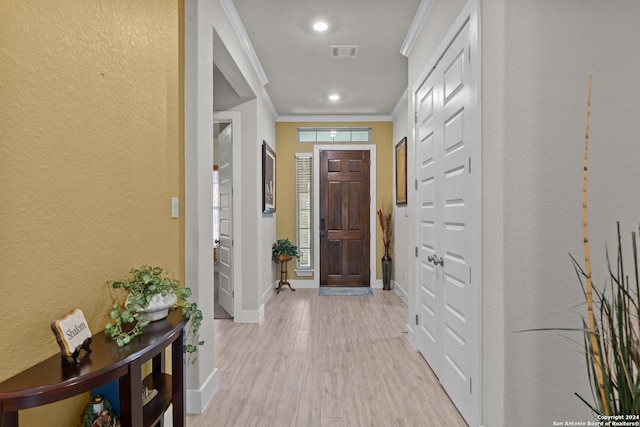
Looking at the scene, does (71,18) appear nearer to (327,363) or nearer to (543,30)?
(543,30)

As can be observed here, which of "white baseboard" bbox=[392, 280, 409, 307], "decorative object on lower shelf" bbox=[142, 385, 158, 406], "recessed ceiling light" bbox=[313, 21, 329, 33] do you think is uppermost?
"recessed ceiling light" bbox=[313, 21, 329, 33]

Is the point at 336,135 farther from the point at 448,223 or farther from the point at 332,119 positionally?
the point at 448,223

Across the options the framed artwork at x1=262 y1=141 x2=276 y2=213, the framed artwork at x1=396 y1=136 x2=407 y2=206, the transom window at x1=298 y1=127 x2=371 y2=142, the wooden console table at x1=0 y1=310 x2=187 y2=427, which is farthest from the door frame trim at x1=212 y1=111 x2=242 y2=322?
the wooden console table at x1=0 y1=310 x2=187 y2=427

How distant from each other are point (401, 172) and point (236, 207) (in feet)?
7.66

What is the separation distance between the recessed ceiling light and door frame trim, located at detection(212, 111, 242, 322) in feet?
4.51

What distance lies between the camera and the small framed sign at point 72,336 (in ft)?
3.57

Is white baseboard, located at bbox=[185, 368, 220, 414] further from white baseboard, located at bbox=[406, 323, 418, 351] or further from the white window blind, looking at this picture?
the white window blind

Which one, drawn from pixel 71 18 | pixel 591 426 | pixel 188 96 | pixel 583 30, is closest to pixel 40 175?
pixel 71 18

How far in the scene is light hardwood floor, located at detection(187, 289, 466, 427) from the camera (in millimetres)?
2162

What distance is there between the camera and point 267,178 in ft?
15.7

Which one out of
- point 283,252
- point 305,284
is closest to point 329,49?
point 283,252

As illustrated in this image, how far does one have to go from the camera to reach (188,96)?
2164 mm

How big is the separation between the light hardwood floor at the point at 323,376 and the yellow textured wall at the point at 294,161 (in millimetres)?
1830

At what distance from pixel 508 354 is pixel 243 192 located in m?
3.11
